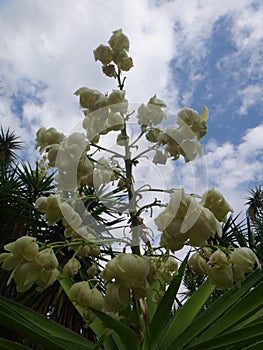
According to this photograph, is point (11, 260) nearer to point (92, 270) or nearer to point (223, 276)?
point (92, 270)

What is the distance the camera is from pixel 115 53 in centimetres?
134

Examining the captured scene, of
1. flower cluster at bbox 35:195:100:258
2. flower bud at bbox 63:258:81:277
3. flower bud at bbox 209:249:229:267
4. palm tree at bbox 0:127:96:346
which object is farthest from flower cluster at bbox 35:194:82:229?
palm tree at bbox 0:127:96:346

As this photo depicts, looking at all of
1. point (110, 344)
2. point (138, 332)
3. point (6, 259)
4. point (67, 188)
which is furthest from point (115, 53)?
point (110, 344)

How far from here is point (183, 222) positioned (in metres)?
0.93

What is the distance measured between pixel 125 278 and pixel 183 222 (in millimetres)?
179

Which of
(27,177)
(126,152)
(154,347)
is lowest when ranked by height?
(154,347)

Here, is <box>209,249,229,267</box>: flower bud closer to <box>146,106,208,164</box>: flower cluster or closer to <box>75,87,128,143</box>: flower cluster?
<box>146,106,208,164</box>: flower cluster

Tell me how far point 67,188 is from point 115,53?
1.67 feet

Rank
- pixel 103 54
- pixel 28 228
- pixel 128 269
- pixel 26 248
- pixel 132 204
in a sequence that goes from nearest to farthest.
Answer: pixel 128 269 → pixel 26 248 → pixel 132 204 → pixel 103 54 → pixel 28 228

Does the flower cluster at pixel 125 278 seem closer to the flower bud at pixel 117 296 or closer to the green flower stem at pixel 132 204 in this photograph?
the flower bud at pixel 117 296

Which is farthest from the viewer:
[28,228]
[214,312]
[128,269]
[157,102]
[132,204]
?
[28,228]

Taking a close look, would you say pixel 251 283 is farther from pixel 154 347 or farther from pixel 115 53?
pixel 115 53

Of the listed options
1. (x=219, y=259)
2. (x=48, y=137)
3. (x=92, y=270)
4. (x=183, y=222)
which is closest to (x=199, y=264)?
(x=219, y=259)

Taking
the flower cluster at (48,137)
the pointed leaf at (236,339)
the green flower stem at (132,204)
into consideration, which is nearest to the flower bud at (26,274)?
the green flower stem at (132,204)
